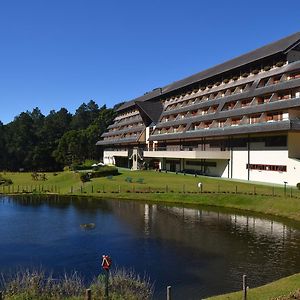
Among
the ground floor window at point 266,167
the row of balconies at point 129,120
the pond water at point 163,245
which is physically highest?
the row of balconies at point 129,120

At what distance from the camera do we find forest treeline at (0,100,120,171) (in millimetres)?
135750

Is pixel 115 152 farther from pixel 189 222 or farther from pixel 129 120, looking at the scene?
pixel 189 222

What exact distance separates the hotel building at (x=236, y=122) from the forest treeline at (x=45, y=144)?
3372cm

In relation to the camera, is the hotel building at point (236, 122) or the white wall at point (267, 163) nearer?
the white wall at point (267, 163)

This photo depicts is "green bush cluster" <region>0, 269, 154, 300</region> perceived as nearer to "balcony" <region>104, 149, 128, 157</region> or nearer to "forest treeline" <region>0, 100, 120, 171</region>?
"balcony" <region>104, 149, 128, 157</region>

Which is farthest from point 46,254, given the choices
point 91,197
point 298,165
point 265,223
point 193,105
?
point 193,105

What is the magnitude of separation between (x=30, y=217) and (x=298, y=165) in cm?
3562

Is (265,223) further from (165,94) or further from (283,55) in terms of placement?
(165,94)

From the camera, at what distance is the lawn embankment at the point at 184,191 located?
48.1 metres

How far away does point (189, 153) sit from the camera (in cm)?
8050

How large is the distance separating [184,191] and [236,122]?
18.2 metres

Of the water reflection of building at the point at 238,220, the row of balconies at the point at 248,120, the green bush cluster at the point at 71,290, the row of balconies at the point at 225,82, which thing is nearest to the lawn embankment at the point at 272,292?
the green bush cluster at the point at 71,290

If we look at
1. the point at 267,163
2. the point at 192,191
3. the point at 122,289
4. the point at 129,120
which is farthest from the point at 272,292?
the point at 129,120

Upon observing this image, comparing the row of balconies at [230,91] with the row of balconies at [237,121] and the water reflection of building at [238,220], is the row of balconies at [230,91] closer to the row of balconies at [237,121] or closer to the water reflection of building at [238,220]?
the row of balconies at [237,121]
